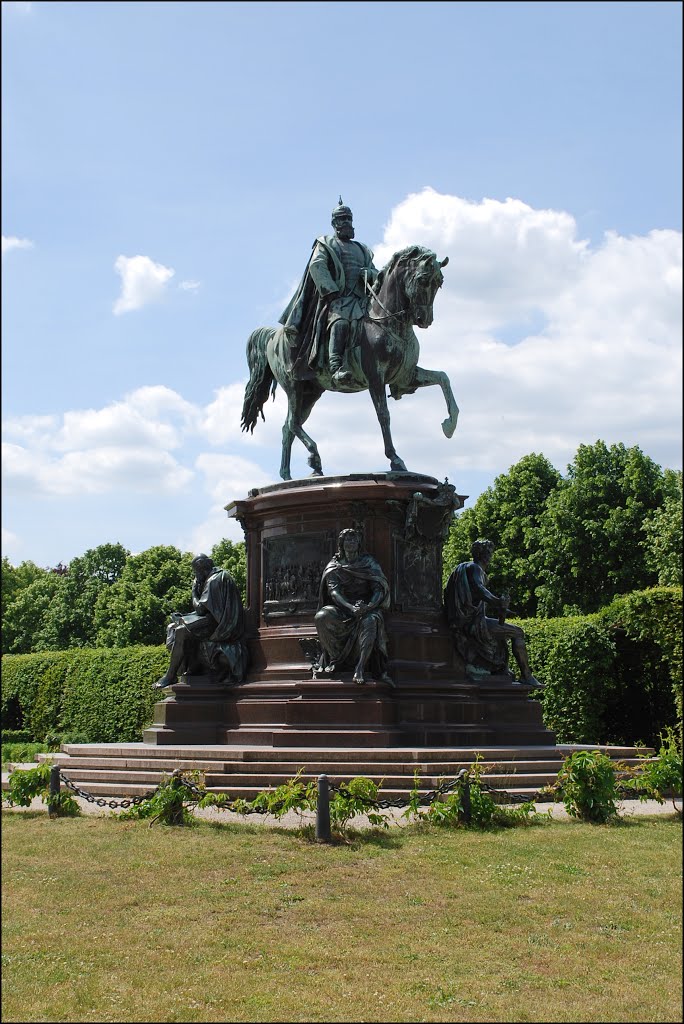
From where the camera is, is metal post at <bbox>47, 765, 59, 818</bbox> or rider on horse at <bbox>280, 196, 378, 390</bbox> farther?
rider on horse at <bbox>280, 196, 378, 390</bbox>

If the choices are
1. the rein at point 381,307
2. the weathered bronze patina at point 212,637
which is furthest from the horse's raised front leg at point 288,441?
the weathered bronze patina at point 212,637

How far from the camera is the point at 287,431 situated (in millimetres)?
20125

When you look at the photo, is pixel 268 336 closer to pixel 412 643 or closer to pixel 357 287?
pixel 357 287

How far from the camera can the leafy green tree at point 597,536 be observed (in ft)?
128

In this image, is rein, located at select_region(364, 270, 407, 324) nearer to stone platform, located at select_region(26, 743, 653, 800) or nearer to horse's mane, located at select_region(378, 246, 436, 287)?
horse's mane, located at select_region(378, 246, 436, 287)

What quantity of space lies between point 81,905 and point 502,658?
10868 mm

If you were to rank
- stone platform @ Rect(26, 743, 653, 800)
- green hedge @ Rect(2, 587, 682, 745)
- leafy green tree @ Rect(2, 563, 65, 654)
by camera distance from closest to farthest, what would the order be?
stone platform @ Rect(26, 743, 653, 800)
green hedge @ Rect(2, 587, 682, 745)
leafy green tree @ Rect(2, 563, 65, 654)

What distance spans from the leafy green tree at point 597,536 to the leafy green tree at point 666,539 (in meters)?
0.72

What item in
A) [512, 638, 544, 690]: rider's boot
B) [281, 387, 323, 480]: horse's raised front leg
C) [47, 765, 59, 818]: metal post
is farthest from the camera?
[281, 387, 323, 480]: horse's raised front leg

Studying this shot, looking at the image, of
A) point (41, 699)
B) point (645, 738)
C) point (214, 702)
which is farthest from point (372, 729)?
point (41, 699)

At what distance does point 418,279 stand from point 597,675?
36.3 feet

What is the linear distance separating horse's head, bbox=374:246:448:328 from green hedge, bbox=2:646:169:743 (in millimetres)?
12811

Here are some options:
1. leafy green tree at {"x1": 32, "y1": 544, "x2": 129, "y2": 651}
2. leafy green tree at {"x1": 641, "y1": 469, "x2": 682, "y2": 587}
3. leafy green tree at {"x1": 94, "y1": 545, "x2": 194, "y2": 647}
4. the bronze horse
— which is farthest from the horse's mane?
leafy green tree at {"x1": 32, "y1": 544, "x2": 129, "y2": 651}

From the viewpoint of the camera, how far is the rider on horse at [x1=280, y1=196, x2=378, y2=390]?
18.8 m
